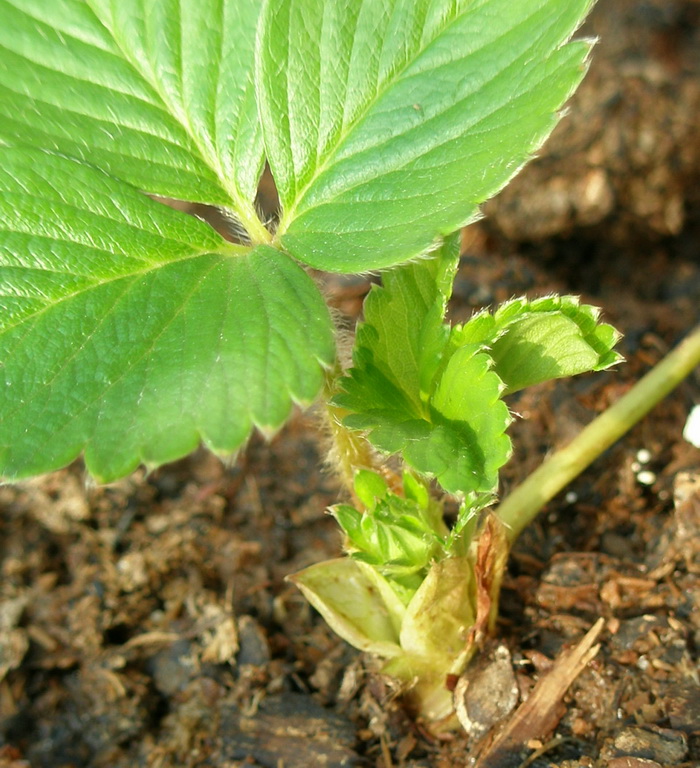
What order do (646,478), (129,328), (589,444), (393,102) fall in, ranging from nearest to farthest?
(129,328), (393,102), (589,444), (646,478)

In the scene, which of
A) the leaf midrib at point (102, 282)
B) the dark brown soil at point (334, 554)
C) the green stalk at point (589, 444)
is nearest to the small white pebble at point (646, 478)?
the dark brown soil at point (334, 554)

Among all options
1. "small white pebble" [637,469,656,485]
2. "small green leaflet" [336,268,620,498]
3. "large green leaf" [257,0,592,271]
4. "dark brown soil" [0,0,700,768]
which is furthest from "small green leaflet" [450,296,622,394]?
"small white pebble" [637,469,656,485]

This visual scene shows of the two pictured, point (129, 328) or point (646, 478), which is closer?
point (129, 328)

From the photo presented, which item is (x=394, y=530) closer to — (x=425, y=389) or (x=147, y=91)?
(x=425, y=389)

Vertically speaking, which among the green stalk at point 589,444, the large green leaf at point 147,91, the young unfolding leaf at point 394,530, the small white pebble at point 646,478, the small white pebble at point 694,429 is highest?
the large green leaf at point 147,91

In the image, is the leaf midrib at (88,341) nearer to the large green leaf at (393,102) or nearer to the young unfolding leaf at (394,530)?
the large green leaf at (393,102)

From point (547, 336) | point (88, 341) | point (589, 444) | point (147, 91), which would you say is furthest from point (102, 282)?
point (589, 444)

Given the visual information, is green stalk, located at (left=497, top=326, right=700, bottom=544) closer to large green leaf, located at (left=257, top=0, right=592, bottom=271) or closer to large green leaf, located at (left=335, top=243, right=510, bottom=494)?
large green leaf, located at (left=335, top=243, right=510, bottom=494)
